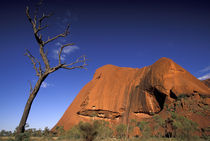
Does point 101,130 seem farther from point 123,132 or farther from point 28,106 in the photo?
point 28,106

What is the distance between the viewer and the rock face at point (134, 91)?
2911cm

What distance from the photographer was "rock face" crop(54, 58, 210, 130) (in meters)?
29.1

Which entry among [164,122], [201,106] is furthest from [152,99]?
[201,106]

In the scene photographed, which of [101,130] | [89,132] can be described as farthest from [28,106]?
[101,130]

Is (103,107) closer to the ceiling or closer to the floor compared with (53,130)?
closer to the ceiling

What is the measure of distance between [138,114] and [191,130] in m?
18.0

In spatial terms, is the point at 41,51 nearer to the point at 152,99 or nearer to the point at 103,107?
the point at 152,99

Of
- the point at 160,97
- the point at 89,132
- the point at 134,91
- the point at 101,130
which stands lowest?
the point at 101,130

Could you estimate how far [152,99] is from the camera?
108ft

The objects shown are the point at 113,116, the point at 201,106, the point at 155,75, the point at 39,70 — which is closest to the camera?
the point at 39,70

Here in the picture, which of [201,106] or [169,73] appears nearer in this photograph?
[201,106]

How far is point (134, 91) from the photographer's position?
3900cm

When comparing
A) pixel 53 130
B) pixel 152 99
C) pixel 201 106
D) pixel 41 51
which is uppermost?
pixel 152 99

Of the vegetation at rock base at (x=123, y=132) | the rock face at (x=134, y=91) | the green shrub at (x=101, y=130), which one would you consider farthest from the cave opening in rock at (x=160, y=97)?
the green shrub at (x=101, y=130)
